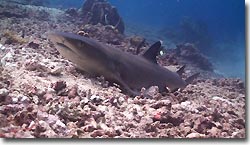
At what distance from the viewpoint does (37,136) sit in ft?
6.56

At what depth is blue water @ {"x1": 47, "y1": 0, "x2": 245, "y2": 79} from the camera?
294 cm

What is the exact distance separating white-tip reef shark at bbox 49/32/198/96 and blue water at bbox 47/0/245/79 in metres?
0.76

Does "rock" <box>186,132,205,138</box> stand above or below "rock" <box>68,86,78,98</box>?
below

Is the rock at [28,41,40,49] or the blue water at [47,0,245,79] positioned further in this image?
the rock at [28,41,40,49]

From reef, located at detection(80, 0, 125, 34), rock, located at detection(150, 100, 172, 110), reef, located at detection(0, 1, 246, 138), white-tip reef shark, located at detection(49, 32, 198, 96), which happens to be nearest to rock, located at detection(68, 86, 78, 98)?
reef, located at detection(0, 1, 246, 138)

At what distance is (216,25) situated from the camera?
10.4 metres

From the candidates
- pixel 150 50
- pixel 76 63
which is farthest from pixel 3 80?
pixel 150 50

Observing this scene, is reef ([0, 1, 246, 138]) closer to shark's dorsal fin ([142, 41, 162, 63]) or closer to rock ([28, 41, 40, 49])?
rock ([28, 41, 40, 49])

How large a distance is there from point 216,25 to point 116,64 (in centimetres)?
802

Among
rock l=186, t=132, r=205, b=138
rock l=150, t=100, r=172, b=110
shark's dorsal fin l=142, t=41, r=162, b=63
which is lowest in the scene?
rock l=186, t=132, r=205, b=138

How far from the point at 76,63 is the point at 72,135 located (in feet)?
3.11

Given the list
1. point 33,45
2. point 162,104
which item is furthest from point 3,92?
point 33,45

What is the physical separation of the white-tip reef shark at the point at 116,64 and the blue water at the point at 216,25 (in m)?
0.76

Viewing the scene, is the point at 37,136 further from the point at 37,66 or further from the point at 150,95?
the point at 150,95
